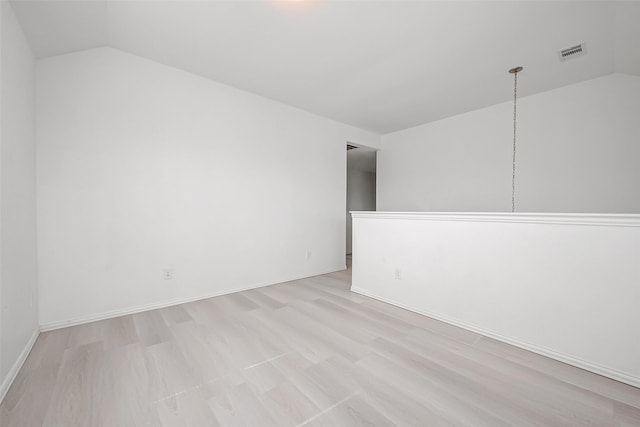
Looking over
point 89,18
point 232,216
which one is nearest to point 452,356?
point 232,216

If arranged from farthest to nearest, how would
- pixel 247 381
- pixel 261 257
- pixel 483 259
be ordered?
1. pixel 261 257
2. pixel 483 259
3. pixel 247 381

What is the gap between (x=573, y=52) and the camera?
8.11 feet

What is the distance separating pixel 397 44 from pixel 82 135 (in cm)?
304

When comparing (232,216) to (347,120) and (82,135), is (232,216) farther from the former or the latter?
(347,120)

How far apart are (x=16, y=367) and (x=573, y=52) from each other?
5153mm

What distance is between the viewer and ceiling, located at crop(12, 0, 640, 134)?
194 cm

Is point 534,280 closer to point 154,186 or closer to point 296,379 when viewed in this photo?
point 296,379

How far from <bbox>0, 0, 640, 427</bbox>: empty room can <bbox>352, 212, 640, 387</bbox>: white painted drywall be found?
0.04ft

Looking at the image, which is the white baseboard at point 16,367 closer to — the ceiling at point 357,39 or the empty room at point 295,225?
the empty room at point 295,225

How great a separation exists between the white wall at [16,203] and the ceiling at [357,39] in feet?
1.09

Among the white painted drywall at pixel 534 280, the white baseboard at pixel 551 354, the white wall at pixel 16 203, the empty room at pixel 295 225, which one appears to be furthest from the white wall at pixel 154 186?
the white baseboard at pixel 551 354

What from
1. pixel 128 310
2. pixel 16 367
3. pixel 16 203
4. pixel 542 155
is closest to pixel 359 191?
pixel 542 155

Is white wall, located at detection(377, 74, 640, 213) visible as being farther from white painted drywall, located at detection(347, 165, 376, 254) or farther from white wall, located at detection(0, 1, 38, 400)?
white wall, located at detection(0, 1, 38, 400)

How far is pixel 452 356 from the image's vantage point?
5.91 ft
